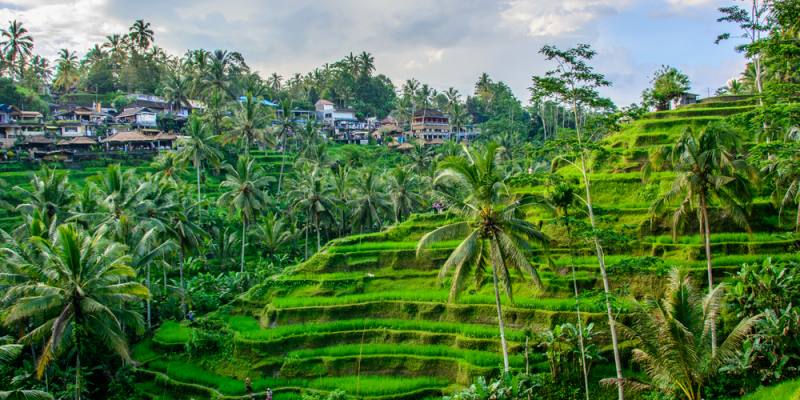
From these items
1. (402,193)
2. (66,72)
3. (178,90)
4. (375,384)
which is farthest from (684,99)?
(66,72)

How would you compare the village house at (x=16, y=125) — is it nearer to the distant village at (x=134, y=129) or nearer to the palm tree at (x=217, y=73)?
the distant village at (x=134, y=129)

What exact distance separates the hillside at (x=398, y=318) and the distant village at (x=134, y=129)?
3172 cm

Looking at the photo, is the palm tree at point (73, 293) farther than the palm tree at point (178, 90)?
No

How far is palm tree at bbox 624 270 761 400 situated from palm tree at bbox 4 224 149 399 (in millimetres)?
17391

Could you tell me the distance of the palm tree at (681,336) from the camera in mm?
17172

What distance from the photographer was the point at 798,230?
25.2 metres

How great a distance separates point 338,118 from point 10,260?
258ft

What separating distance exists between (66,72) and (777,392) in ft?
337

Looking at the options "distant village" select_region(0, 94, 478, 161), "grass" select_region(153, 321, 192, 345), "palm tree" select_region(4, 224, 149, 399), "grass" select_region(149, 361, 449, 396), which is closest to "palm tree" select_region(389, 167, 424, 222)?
"grass" select_region(153, 321, 192, 345)

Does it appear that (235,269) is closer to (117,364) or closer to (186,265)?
(186,265)

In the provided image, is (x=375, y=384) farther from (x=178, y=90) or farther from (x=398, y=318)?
(x=178, y=90)

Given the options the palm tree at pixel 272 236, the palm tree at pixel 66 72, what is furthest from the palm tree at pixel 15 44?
the palm tree at pixel 272 236

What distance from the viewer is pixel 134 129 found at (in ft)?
250

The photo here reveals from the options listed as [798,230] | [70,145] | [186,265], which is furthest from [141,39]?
[798,230]
